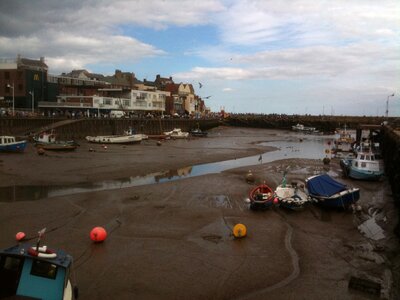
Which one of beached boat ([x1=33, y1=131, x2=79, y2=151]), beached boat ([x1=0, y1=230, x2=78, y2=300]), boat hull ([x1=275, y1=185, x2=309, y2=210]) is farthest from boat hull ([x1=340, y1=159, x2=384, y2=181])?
beached boat ([x1=33, y1=131, x2=79, y2=151])

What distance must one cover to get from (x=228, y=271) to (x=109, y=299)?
4.73 meters

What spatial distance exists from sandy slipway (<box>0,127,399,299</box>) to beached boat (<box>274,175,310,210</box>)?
0.55 m

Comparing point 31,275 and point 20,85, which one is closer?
point 31,275

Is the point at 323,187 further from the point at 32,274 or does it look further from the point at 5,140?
the point at 5,140

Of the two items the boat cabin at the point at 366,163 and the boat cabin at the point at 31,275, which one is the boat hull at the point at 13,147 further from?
the boat cabin at the point at 31,275

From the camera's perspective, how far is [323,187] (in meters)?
25.4

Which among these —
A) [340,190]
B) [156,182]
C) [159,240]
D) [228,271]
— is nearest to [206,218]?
[159,240]

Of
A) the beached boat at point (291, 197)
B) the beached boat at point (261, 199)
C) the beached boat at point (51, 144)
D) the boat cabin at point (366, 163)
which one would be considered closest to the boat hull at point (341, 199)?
the beached boat at point (291, 197)

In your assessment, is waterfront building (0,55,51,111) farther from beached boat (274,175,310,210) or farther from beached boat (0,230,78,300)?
beached boat (0,230,78,300)

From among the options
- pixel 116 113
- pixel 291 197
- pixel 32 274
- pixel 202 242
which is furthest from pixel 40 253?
pixel 116 113

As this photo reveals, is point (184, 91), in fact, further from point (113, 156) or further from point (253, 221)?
point (253, 221)

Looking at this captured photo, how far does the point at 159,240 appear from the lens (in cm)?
1838

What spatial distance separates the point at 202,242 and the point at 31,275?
32.7 ft

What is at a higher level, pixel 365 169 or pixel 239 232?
pixel 365 169
